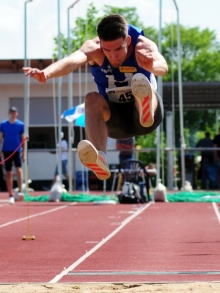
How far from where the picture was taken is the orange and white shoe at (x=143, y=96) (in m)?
7.51

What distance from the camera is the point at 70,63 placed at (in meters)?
7.64

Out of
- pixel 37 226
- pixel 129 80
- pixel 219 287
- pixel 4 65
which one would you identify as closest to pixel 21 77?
pixel 4 65

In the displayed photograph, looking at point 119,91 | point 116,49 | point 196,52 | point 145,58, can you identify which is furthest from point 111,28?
point 196,52

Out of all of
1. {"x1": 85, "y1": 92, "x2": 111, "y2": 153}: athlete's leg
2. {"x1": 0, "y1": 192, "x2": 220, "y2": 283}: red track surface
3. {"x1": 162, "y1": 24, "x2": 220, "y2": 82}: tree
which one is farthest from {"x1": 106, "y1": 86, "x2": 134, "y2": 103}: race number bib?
{"x1": 162, "y1": 24, "x2": 220, "y2": 82}: tree

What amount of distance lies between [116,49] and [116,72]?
0.36 m

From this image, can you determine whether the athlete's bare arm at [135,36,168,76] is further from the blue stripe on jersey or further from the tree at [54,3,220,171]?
the tree at [54,3,220,171]

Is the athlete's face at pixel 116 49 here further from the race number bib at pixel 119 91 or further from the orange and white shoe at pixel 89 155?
the orange and white shoe at pixel 89 155

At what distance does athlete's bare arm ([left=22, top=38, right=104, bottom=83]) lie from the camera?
23.5 feet

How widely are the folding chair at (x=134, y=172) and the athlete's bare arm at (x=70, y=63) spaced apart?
423 inches

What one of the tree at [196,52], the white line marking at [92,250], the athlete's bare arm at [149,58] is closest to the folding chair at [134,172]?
the white line marking at [92,250]

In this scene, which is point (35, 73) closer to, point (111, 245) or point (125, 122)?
point (125, 122)

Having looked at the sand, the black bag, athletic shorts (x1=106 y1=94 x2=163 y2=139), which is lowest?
the black bag

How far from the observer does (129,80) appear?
8.08 meters

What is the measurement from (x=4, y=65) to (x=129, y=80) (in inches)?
917
